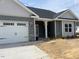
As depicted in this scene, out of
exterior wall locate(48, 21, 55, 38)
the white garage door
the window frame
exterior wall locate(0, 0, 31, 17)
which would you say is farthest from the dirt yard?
the window frame

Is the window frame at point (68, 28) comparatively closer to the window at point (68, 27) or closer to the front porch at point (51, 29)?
the window at point (68, 27)

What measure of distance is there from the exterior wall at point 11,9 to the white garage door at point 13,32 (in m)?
1.15

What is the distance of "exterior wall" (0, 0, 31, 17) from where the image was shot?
56.9 feet

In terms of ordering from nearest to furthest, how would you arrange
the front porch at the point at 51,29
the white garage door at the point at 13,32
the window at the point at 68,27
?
the white garage door at the point at 13,32
the front porch at the point at 51,29
the window at the point at 68,27

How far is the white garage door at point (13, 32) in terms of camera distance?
682 inches

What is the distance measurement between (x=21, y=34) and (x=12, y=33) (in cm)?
135

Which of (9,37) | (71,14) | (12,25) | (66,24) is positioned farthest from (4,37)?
(71,14)

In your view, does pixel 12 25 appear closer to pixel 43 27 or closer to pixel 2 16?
pixel 2 16

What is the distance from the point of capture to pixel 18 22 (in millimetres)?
18844

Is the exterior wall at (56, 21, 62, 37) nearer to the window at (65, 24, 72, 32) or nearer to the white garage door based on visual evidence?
the window at (65, 24, 72, 32)

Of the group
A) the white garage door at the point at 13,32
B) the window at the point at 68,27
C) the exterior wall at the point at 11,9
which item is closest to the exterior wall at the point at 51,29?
the window at the point at 68,27

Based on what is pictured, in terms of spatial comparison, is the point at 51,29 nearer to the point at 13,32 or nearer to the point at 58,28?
the point at 58,28

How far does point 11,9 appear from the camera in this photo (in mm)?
18031

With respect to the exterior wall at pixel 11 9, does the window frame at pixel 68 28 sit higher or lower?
lower
